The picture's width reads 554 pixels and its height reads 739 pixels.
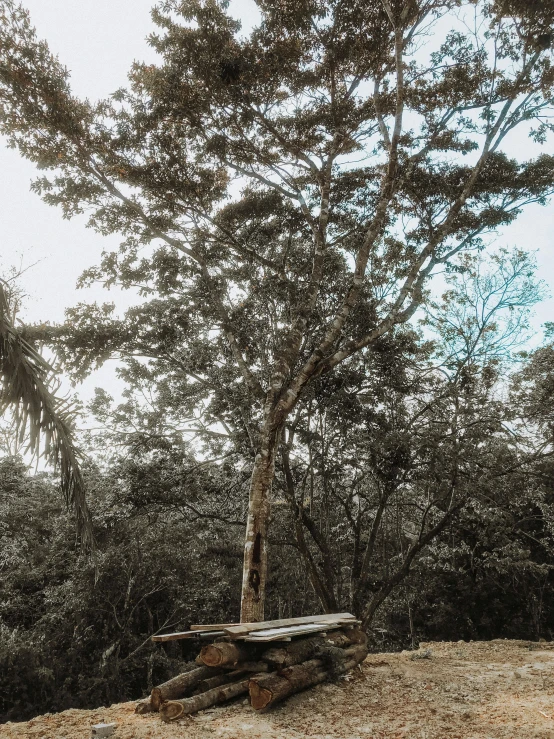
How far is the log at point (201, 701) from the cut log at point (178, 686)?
17cm

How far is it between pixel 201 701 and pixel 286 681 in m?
0.82

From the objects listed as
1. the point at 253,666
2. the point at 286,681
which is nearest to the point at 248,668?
the point at 253,666

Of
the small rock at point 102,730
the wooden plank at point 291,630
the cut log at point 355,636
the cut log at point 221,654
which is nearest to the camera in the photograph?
the small rock at point 102,730

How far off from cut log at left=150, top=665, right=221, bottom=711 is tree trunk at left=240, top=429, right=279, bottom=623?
1.62m

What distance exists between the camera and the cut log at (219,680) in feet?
15.9

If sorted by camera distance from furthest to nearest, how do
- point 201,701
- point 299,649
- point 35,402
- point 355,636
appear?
point 355,636
point 299,649
point 201,701
point 35,402

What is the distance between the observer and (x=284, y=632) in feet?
17.1

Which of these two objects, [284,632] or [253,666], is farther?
[284,632]

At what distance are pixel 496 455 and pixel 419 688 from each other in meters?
5.26

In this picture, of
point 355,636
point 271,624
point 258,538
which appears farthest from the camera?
point 355,636

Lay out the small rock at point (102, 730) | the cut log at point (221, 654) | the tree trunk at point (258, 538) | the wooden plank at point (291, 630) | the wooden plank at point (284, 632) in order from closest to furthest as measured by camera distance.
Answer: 1. the small rock at point (102, 730)
2. the cut log at point (221, 654)
3. the wooden plank at point (284, 632)
4. the wooden plank at point (291, 630)
5. the tree trunk at point (258, 538)

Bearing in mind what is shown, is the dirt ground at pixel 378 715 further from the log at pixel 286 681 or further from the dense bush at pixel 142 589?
the dense bush at pixel 142 589

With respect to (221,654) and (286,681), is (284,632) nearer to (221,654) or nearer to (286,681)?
(286,681)

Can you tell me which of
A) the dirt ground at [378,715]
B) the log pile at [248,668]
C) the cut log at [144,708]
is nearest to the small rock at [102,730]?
the dirt ground at [378,715]
